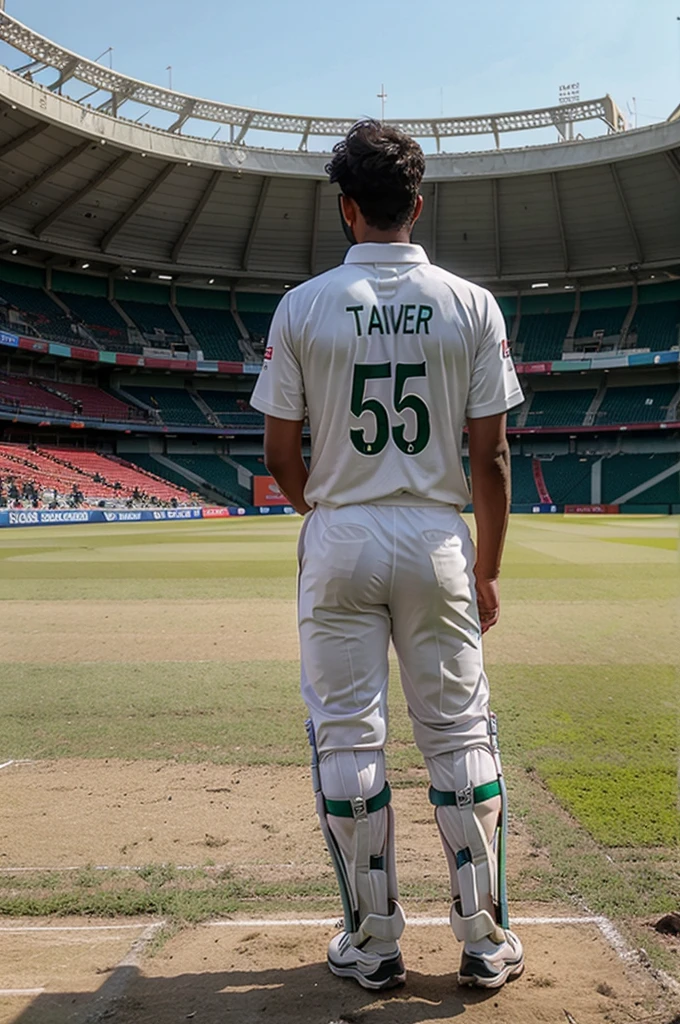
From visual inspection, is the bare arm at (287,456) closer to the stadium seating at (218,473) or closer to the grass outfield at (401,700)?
the grass outfield at (401,700)

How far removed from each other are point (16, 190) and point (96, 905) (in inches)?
1960

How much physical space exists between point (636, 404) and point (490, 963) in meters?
59.6

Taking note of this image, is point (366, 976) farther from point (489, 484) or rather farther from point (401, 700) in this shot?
point (401, 700)

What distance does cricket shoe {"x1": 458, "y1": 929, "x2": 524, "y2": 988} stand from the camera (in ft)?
8.06

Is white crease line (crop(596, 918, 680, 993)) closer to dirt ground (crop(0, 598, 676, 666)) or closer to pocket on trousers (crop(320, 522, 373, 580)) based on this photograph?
pocket on trousers (crop(320, 522, 373, 580))

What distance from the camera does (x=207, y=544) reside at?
24.6m

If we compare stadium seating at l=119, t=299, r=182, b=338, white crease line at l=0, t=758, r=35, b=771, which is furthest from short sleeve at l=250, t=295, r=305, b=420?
stadium seating at l=119, t=299, r=182, b=338

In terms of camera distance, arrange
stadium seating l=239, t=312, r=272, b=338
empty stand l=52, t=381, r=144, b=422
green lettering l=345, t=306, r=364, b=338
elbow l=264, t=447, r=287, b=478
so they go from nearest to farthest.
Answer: green lettering l=345, t=306, r=364, b=338 < elbow l=264, t=447, r=287, b=478 < empty stand l=52, t=381, r=144, b=422 < stadium seating l=239, t=312, r=272, b=338

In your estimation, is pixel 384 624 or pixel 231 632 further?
pixel 231 632

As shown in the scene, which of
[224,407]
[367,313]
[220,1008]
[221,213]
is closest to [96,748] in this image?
[220,1008]

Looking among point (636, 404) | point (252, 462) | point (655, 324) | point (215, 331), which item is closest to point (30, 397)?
point (215, 331)

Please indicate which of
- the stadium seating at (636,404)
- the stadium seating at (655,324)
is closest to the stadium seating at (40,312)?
the stadium seating at (636,404)

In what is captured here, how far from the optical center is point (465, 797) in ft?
8.40

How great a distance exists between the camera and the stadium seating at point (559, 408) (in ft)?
191
